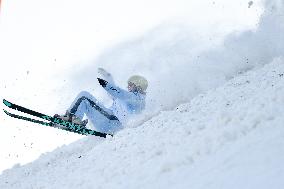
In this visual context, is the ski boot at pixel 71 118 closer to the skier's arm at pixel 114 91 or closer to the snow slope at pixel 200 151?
the snow slope at pixel 200 151

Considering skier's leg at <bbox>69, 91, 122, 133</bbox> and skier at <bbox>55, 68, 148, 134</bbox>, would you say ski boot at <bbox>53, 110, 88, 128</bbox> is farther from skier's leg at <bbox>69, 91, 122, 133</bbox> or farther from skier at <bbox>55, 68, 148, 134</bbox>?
skier's leg at <bbox>69, 91, 122, 133</bbox>

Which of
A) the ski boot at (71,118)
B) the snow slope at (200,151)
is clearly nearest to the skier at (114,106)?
the ski boot at (71,118)

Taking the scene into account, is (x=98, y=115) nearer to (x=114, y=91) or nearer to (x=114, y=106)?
(x=114, y=106)

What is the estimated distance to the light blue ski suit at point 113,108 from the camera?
11203 mm

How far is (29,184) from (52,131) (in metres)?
5.82

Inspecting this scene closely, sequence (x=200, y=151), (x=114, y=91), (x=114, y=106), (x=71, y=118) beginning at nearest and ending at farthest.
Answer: (x=200, y=151) → (x=71, y=118) → (x=114, y=91) → (x=114, y=106)

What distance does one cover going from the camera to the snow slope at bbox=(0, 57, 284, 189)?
4.72m

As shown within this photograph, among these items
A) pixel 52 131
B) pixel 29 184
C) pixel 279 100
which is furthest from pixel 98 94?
pixel 279 100

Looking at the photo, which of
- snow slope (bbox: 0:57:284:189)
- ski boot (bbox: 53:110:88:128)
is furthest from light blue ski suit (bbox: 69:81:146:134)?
snow slope (bbox: 0:57:284:189)

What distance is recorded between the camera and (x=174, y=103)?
12.1 meters

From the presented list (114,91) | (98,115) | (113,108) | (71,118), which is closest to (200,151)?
(71,118)

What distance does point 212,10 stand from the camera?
932 inches

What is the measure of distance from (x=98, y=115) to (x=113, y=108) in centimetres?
46

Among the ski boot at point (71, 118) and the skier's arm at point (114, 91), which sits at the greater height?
the skier's arm at point (114, 91)
